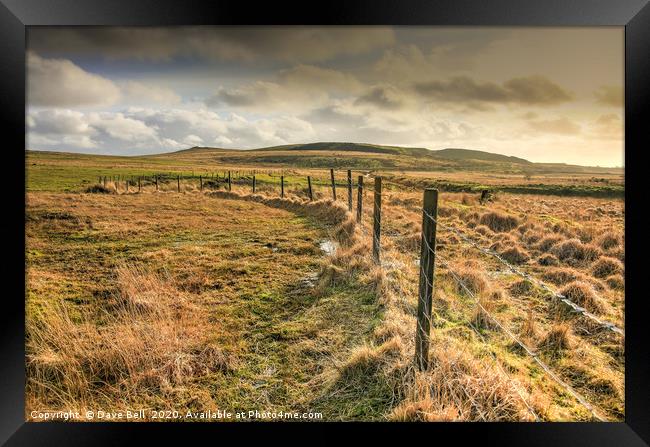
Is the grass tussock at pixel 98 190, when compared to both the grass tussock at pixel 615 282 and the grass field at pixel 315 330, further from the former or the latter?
the grass tussock at pixel 615 282

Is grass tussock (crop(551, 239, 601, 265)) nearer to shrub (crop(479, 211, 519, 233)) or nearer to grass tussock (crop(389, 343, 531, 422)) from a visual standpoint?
shrub (crop(479, 211, 519, 233))

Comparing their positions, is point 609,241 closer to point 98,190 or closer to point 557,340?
point 557,340

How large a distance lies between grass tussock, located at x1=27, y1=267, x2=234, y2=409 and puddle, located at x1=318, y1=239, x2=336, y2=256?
4.55m

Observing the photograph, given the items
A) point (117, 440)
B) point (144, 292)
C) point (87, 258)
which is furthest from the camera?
point (87, 258)

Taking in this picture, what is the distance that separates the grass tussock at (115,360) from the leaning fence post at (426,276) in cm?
206

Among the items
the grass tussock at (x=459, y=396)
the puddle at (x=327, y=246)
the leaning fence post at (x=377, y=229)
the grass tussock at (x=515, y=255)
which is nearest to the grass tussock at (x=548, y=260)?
the grass tussock at (x=515, y=255)

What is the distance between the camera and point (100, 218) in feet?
51.9

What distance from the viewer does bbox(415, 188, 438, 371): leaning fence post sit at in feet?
11.8

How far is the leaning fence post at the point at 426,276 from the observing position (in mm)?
3596

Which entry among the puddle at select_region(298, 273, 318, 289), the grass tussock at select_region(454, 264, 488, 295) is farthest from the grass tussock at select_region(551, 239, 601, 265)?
the puddle at select_region(298, 273, 318, 289)
